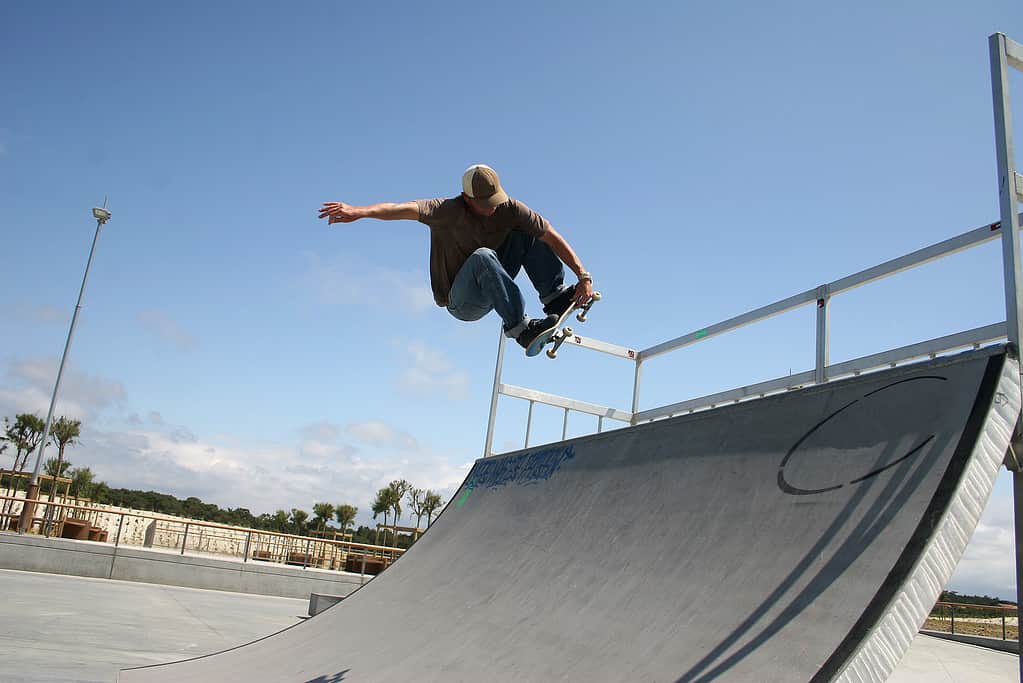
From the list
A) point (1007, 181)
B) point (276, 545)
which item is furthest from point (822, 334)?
point (276, 545)

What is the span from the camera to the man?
3973 millimetres

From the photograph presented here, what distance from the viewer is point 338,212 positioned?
3.61 meters

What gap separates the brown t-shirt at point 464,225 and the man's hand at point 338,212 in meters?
0.47

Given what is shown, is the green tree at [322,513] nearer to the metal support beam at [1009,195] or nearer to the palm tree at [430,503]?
the palm tree at [430,503]

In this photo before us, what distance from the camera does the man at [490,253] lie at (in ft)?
13.0

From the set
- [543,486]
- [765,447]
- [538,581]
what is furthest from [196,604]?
[765,447]

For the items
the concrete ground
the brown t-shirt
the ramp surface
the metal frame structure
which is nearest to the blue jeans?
the brown t-shirt

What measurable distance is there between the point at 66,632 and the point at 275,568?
10733 millimetres

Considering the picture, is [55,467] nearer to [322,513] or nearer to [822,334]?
[322,513]

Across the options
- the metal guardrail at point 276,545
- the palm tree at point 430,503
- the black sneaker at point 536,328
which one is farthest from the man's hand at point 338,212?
the palm tree at point 430,503

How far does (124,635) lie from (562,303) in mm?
5347

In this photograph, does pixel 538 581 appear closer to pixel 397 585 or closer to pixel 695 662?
pixel 695 662

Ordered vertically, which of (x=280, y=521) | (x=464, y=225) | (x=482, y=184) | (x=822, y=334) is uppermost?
(x=482, y=184)

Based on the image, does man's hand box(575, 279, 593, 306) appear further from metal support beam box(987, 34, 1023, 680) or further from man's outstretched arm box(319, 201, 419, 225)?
metal support beam box(987, 34, 1023, 680)
